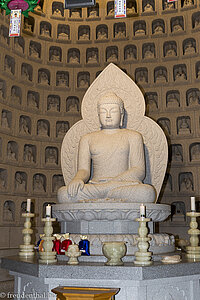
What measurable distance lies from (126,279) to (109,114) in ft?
8.86

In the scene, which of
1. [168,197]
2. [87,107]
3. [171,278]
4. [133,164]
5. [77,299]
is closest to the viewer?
[77,299]

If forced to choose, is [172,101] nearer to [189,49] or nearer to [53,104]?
[189,49]

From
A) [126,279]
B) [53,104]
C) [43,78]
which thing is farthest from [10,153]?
[126,279]

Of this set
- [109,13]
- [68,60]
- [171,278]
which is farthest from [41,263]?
[109,13]

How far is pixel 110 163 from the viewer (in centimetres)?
496

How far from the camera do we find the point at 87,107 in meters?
5.72

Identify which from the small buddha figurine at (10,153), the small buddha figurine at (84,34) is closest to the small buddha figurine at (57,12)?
the small buddha figurine at (84,34)

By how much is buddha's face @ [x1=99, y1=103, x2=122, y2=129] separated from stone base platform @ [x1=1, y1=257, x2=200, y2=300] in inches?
94.6

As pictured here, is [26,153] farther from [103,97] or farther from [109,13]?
[109,13]

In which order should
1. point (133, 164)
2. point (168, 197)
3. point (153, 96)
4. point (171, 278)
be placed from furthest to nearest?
point (153, 96)
point (168, 197)
point (133, 164)
point (171, 278)

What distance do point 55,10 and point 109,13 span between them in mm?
1247

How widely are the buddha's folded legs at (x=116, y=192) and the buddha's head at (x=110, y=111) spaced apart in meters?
1.17

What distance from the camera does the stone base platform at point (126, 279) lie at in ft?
10.3

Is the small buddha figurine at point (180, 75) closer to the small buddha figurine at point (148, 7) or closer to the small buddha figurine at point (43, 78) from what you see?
the small buddha figurine at point (148, 7)
